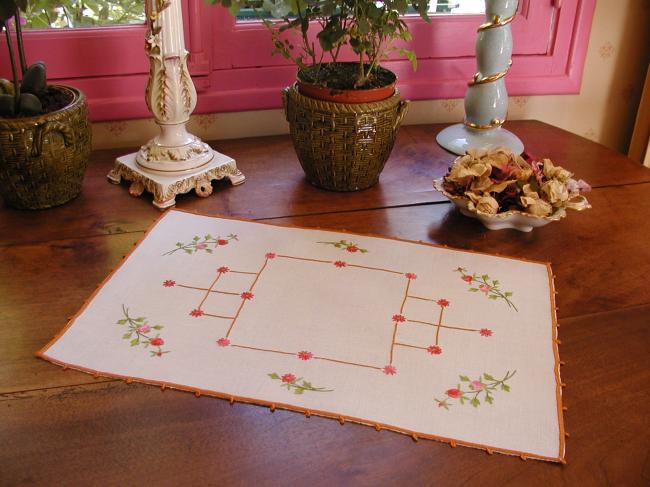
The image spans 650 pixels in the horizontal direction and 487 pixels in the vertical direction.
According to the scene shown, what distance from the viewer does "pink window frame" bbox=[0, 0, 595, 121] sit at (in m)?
1.23

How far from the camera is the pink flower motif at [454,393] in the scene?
0.70m

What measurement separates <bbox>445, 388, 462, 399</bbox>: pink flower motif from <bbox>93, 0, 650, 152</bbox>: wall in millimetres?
831

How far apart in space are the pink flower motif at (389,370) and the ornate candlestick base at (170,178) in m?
0.51

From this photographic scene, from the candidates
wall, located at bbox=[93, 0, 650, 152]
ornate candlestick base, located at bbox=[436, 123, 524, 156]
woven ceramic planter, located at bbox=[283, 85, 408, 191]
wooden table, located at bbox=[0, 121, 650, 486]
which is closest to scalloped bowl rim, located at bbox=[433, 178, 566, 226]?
wooden table, located at bbox=[0, 121, 650, 486]

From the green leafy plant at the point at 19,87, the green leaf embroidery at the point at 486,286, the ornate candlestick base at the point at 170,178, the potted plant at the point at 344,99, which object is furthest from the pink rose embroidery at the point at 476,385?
the green leafy plant at the point at 19,87

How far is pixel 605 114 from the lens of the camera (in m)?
1.58

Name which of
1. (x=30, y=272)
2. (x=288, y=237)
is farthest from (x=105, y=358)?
(x=288, y=237)

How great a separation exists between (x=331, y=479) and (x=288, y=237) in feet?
1.51

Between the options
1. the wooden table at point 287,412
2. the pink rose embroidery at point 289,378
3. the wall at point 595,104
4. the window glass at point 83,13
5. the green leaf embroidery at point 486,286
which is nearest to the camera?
the wooden table at point 287,412

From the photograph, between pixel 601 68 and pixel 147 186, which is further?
pixel 601 68

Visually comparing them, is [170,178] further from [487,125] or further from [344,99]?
[487,125]

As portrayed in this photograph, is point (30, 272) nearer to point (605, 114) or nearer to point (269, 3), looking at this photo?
point (269, 3)

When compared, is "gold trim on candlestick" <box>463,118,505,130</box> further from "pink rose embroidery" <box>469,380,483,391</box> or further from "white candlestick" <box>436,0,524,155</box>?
"pink rose embroidery" <box>469,380,483,391</box>

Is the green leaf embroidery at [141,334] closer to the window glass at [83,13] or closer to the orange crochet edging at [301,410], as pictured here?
the orange crochet edging at [301,410]
